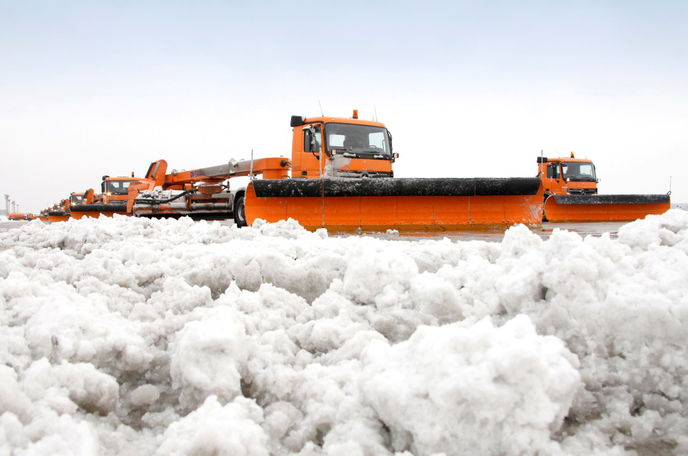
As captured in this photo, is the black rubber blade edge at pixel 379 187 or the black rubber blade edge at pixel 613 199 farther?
the black rubber blade edge at pixel 613 199

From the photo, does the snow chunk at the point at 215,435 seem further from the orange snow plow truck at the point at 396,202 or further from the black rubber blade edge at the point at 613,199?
the black rubber blade edge at the point at 613,199

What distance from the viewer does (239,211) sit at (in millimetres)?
10547

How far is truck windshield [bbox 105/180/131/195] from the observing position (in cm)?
2431

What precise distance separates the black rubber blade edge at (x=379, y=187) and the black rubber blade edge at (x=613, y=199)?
5.07 meters

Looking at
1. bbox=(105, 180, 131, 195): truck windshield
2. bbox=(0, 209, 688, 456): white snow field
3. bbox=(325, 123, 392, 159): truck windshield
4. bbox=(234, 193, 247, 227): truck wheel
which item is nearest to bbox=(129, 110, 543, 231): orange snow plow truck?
bbox=(325, 123, 392, 159): truck windshield

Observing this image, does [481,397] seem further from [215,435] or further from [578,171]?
[578,171]

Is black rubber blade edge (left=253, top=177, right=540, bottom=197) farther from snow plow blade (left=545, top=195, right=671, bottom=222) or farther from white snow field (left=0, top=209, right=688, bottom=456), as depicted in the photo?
white snow field (left=0, top=209, right=688, bottom=456)

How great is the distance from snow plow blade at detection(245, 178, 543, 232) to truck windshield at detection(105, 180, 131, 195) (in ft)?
62.0

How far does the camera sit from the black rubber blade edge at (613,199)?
39.9ft

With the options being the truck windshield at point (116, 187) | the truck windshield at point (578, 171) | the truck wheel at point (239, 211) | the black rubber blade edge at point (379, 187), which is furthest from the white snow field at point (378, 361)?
the truck windshield at point (116, 187)

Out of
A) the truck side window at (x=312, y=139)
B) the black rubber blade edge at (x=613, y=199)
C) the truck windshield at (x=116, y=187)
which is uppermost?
the truck side window at (x=312, y=139)

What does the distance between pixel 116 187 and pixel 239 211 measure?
1663cm

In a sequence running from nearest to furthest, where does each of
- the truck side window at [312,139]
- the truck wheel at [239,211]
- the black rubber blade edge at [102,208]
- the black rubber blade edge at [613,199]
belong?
the truck side window at [312,139] → the truck wheel at [239,211] → the black rubber blade edge at [613,199] → the black rubber blade edge at [102,208]

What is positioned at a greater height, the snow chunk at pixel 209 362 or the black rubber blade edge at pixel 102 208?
the black rubber blade edge at pixel 102 208
